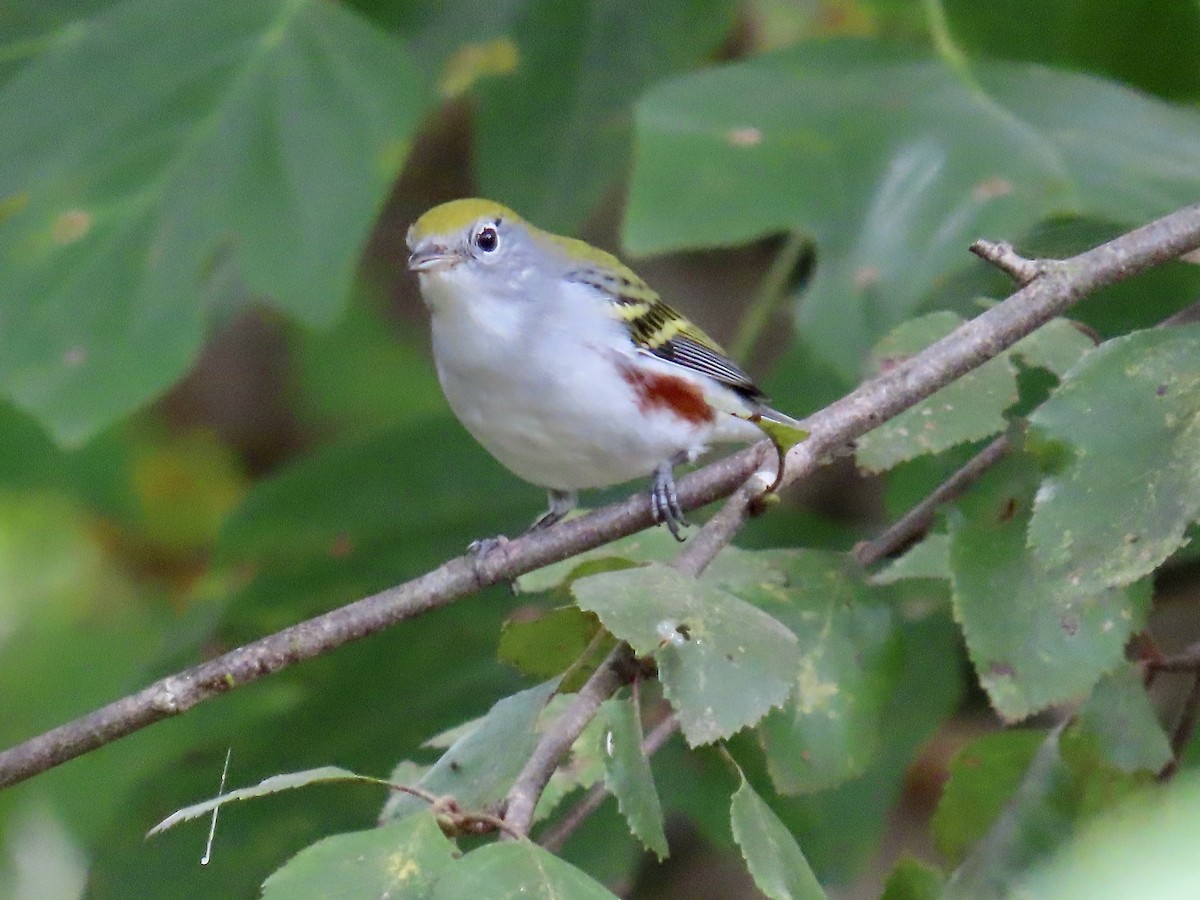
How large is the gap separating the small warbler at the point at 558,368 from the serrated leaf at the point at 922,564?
0.75 m

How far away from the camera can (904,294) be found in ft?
9.07

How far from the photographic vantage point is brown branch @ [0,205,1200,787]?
158cm

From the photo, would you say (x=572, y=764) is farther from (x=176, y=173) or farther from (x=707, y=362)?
(x=176, y=173)

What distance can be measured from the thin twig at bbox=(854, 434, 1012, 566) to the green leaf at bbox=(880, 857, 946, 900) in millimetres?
428

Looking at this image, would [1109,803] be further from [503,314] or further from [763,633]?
[503,314]

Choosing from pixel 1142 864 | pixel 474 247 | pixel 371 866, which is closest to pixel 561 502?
pixel 474 247

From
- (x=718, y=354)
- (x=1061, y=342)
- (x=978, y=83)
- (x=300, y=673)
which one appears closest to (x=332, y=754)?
(x=300, y=673)

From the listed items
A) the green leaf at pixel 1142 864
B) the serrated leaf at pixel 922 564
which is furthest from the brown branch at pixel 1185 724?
the green leaf at pixel 1142 864

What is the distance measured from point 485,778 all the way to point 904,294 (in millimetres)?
1576

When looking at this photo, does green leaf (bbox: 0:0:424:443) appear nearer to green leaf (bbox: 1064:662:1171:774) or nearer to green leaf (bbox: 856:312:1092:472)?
green leaf (bbox: 856:312:1092:472)

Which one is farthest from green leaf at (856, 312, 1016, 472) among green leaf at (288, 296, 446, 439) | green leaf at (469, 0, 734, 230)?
green leaf at (288, 296, 446, 439)

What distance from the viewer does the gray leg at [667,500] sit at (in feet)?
6.18

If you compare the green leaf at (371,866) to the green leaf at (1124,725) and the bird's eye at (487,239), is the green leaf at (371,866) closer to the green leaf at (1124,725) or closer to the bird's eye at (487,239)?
the green leaf at (1124,725)

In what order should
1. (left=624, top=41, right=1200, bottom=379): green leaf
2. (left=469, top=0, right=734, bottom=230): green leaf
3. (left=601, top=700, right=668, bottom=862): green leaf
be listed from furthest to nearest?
1. (left=469, top=0, right=734, bottom=230): green leaf
2. (left=624, top=41, right=1200, bottom=379): green leaf
3. (left=601, top=700, right=668, bottom=862): green leaf
